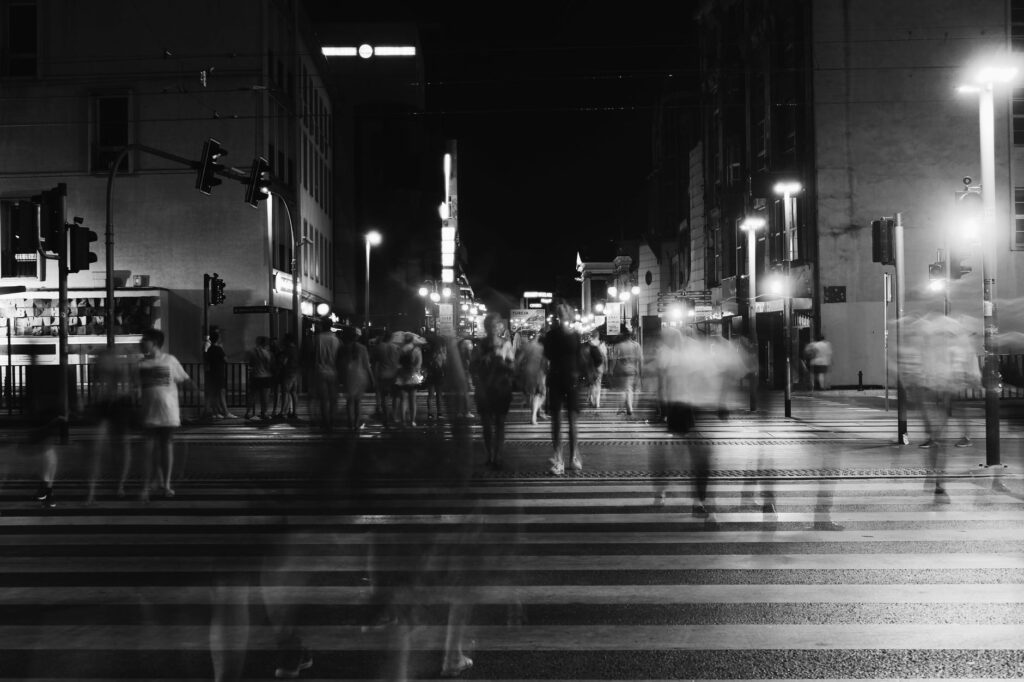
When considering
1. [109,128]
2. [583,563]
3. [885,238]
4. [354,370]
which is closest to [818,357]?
[885,238]

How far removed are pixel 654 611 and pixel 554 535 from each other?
7.98 feet

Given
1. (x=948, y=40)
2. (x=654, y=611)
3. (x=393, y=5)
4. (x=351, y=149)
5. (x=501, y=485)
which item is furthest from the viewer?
(x=393, y=5)

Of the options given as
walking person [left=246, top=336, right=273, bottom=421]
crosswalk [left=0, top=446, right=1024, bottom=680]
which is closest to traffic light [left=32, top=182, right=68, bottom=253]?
crosswalk [left=0, top=446, right=1024, bottom=680]

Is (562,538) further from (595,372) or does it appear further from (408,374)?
(595,372)

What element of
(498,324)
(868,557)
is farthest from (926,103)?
(868,557)

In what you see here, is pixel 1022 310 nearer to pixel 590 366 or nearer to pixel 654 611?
pixel 590 366

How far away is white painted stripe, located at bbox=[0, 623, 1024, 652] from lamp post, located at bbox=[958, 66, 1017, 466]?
726 centimetres

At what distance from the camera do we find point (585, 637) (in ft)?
17.9

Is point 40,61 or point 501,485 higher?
point 40,61

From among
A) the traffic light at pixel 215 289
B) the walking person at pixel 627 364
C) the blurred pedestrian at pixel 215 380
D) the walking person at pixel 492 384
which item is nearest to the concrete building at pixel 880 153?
the walking person at pixel 627 364

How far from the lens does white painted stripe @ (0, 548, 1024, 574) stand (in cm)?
709

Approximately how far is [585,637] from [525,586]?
1.21 meters

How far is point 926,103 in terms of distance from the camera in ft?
112

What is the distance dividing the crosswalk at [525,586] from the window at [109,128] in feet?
89.2
